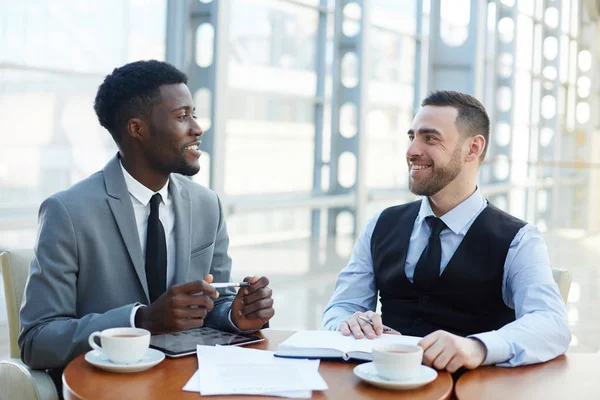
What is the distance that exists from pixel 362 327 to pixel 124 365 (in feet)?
1.90

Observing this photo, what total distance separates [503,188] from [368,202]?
12.9 ft

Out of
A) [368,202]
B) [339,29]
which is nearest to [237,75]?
[339,29]

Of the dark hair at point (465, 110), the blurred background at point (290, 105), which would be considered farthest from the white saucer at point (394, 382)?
the blurred background at point (290, 105)

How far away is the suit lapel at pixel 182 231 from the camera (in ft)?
6.57

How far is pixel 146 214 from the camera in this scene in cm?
200

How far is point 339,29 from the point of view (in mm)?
7586

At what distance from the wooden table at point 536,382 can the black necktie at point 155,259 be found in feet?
2.66

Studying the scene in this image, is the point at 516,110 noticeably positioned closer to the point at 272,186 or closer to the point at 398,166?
the point at 398,166

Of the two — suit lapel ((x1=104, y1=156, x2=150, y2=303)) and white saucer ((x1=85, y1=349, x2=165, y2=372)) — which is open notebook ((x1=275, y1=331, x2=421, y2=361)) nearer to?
white saucer ((x1=85, y1=349, x2=165, y2=372))

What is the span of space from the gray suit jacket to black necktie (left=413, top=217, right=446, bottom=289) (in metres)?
0.53

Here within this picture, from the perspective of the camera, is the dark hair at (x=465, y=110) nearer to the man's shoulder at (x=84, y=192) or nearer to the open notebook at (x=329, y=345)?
the open notebook at (x=329, y=345)

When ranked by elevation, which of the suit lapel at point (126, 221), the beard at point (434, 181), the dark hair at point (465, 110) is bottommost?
the suit lapel at point (126, 221)

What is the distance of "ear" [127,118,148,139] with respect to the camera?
6.62ft

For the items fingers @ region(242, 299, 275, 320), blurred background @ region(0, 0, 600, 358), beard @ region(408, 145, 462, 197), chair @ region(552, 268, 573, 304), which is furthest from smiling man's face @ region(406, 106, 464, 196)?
blurred background @ region(0, 0, 600, 358)
